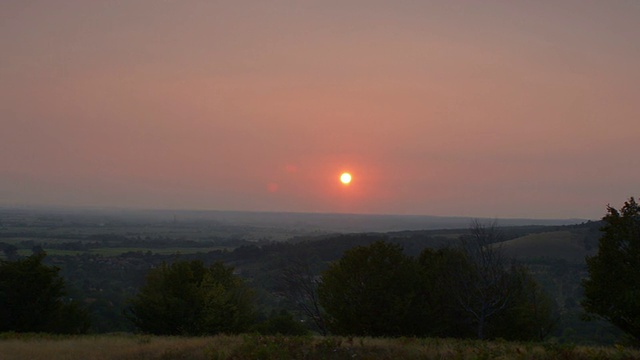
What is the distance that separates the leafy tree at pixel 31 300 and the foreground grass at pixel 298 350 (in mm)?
15526

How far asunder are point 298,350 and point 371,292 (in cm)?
1351

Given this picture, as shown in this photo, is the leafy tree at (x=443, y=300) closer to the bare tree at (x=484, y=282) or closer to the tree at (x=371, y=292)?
the bare tree at (x=484, y=282)

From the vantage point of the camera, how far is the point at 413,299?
30.5m

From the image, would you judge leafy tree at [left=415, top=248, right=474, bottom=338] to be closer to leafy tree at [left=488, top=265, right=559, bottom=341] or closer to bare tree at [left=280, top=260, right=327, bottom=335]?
leafy tree at [left=488, top=265, right=559, bottom=341]

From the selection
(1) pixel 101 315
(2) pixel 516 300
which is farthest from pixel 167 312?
(1) pixel 101 315

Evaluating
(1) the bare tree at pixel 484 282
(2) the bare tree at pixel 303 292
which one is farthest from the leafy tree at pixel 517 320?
(2) the bare tree at pixel 303 292

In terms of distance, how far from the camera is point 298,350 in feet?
55.1

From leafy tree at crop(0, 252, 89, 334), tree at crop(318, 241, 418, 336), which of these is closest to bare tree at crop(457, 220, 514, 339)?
tree at crop(318, 241, 418, 336)

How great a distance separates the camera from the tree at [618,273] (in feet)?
74.5

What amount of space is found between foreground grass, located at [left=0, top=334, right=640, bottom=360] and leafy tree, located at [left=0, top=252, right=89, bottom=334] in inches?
611

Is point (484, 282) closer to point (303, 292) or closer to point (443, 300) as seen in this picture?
point (443, 300)

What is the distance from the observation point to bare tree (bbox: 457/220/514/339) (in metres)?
27.8

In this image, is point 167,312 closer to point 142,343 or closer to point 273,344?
point 142,343

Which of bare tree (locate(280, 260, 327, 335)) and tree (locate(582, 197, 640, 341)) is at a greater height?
tree (locate(582, 197, 640, 341))
